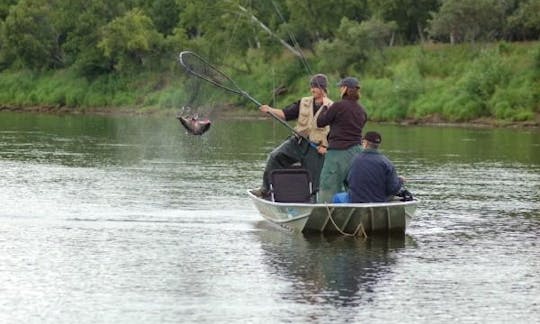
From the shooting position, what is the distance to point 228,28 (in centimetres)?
8531

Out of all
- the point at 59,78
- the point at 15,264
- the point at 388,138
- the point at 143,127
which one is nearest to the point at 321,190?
the point at 15,264

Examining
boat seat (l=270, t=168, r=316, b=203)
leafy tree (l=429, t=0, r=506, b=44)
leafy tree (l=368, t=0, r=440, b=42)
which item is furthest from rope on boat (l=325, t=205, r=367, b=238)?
leafy tree (l=368, t=0, r=440, b=42)

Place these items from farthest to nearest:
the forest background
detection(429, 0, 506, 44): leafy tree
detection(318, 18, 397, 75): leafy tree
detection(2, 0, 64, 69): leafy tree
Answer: detection(2, 0, 64, 69): leafy tree, detection(318, 18, 397, 75): leafy tree, detection(429, 0, 506, 44): leafy tree, the forest background

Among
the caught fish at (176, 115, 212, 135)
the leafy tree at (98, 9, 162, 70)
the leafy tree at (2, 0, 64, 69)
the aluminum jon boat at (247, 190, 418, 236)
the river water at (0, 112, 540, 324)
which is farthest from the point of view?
the leafy tree at (2, 0, 64, 69)

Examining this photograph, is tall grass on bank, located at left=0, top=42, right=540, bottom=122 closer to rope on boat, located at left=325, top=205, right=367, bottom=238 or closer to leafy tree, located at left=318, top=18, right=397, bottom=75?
leafy tree, located at left=318, top=18, right=397, bottom=75

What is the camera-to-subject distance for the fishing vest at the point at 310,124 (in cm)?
1895

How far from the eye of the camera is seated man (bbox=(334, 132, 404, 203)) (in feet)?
57.5

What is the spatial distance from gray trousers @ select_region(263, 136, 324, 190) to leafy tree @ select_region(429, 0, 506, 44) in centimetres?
4916

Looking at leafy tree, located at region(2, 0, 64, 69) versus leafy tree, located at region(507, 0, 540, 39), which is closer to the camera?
leafy tree, located at region(507, 0, 540, 39)

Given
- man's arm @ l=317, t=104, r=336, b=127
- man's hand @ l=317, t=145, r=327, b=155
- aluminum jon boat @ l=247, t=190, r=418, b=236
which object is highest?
man's arm @ l=317, t=104, r=336, b=127

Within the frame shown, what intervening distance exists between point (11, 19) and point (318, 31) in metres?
24.2

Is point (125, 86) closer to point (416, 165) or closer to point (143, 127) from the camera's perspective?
point (143, 127)

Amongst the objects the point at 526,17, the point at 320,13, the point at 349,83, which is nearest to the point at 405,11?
the point at 320,13

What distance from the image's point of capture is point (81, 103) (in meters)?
88.9
